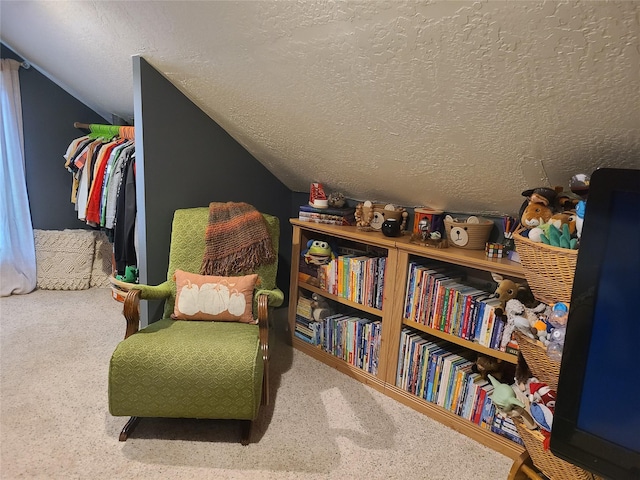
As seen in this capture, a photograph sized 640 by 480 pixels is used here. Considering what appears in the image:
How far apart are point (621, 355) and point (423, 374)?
1.26 meters

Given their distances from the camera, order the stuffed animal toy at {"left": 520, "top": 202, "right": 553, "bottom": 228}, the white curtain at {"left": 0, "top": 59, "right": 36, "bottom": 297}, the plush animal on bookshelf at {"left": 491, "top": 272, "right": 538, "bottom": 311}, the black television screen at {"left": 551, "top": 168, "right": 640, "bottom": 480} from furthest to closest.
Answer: the white curtain at {"left": 0, "top": 59, "right": 36, "bottom": 297}, the plush animal on bookshelf at {"left": 491, "top": 272, "right": 538, "bottom": 311}, the stuffed animal toy at {"left": 520, "top": 202, "right": 553, "bottom": 228}, the black television screen at {"left": 551, "top": 168, "right": 640, "bottom": 480}

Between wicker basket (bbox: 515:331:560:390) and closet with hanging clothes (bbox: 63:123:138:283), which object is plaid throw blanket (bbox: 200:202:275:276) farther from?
wicker basket (bbox: 515:331:560:390)

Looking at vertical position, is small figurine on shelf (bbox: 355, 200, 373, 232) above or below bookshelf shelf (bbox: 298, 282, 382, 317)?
above

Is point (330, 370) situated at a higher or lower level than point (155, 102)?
lower

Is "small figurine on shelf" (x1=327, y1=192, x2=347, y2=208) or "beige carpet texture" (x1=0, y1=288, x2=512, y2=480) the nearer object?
"beige carpet texture" (x1=0, y1=288, x2=512, y2=480)

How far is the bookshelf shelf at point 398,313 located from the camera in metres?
1.89

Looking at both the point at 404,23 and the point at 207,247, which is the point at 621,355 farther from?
the point at 207,247

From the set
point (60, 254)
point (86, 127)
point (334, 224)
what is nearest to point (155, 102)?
point (334, 224)

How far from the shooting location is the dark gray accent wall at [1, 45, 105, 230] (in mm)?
3559

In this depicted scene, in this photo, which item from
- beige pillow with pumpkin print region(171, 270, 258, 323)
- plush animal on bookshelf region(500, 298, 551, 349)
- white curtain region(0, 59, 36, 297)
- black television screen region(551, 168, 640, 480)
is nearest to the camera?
black television screen region(551, 168, 640, 480)

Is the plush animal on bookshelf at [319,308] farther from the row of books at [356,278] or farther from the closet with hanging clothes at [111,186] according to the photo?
the closet with hanging clothes at [111,186]

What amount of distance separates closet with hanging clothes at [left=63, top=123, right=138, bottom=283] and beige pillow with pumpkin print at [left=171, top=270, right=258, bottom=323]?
0.76 m

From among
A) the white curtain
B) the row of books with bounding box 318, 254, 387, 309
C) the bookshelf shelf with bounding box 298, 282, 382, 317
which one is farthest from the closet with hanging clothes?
the row of books with bounding box 318, 254, 387, 309

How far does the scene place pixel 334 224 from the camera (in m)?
2.61
